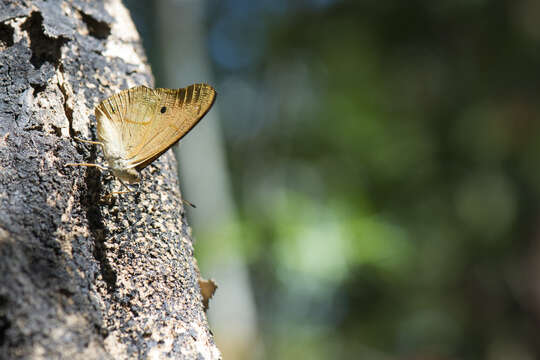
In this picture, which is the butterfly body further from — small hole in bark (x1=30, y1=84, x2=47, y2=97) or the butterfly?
small hole in bark (x1=30, y1=84, x2=47, y2=97)

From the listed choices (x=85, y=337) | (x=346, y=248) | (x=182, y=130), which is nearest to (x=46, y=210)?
(x=85, y=337)

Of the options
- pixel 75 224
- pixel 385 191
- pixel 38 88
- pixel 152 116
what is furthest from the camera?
pixel 385 191

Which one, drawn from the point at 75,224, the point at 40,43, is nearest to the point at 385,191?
the point at 40,43

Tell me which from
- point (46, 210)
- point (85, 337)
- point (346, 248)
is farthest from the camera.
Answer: point (346, 248)

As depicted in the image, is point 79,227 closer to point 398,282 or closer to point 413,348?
point 398,282

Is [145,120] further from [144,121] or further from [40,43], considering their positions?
[40,43]

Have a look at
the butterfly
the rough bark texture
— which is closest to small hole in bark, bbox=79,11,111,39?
the rough bark texture
